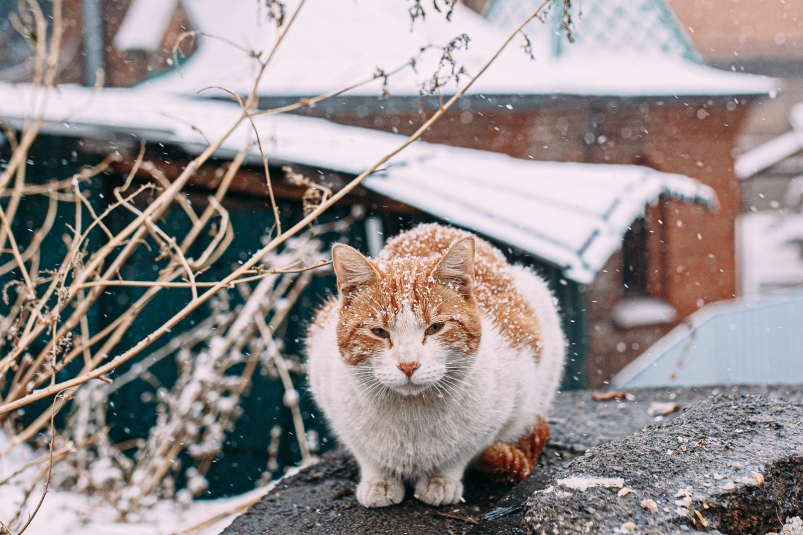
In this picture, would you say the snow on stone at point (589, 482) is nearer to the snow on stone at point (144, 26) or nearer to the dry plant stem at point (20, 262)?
the dry plant stem at point (20, 262)

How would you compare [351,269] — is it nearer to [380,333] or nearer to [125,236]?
[380,333]

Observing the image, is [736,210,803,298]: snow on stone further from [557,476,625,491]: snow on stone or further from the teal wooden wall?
[557,476,625,491]: snow on stone

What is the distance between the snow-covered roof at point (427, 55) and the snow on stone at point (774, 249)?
808 centimetres

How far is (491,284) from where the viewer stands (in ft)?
6.48

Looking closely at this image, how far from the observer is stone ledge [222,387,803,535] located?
1.34 metres

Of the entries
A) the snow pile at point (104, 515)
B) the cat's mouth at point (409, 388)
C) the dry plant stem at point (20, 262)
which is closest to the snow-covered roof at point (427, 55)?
the snow pile at point (104, 515)

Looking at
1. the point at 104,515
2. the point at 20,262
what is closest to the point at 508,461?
the point at 20,262

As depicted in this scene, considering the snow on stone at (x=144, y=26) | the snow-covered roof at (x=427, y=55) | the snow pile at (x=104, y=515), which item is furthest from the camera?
the snow on stone at (x=144, y=26)

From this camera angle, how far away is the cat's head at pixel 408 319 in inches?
59.6

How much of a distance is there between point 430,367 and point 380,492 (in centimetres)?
51

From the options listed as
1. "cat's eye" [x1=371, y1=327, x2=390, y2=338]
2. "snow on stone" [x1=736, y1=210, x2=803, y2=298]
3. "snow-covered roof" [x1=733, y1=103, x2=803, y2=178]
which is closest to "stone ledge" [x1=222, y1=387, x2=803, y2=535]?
"cat's eye" [x1=371, y1=327, x2=390, y2=338]

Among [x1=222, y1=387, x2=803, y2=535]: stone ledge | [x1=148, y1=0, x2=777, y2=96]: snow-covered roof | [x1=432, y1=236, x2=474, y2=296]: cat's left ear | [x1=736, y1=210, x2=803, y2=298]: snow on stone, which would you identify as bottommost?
[x1=736, y1=210, x2=803, y2=298]: snow on stone

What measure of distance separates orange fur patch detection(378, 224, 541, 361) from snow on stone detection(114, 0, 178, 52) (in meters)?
7.00

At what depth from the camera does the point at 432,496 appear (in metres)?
1.79
